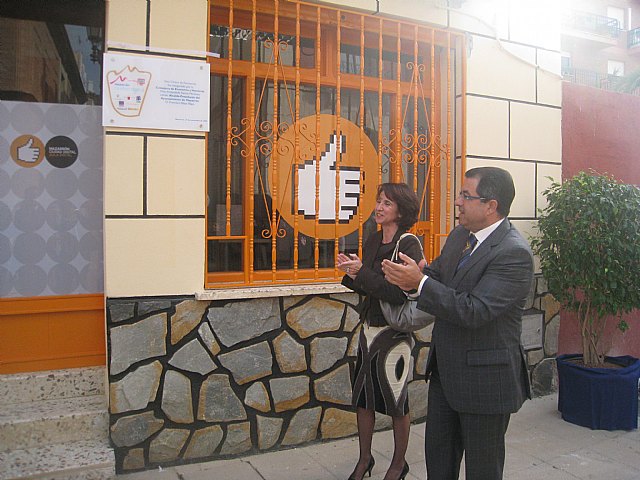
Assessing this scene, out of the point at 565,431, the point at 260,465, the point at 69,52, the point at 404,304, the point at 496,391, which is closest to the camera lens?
the point at 496,391

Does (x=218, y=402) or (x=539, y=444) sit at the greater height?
(x=218, y=402)

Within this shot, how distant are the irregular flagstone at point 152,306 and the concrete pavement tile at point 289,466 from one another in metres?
1.18

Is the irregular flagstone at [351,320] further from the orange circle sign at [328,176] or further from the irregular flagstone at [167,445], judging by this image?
the irregular flagstone at [167,445]

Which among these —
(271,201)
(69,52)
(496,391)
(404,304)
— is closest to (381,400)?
(404,304)

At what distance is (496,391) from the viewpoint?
2.47 meters

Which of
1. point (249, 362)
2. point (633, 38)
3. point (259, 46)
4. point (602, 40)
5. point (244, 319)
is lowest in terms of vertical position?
point (249, 362)

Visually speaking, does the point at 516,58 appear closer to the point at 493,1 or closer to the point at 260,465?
the point at 493,1

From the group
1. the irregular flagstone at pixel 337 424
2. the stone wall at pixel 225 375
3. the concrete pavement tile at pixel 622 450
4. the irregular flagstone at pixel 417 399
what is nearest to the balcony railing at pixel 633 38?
the concrete pavement tile at pixel 622 450

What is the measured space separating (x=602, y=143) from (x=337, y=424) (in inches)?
147

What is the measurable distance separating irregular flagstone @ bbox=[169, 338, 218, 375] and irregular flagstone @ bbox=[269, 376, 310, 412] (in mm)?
473

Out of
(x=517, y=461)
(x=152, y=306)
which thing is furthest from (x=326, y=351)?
(x=517, y=461)

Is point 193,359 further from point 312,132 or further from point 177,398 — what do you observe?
point 312,132

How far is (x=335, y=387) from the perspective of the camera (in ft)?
13.8

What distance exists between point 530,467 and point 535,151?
8.80 ft
